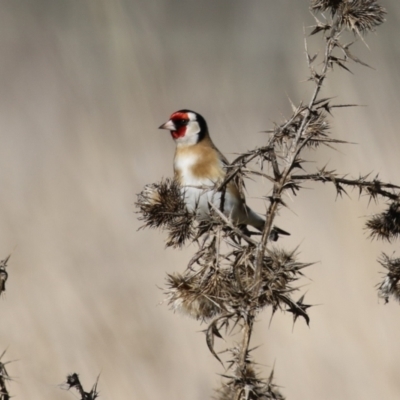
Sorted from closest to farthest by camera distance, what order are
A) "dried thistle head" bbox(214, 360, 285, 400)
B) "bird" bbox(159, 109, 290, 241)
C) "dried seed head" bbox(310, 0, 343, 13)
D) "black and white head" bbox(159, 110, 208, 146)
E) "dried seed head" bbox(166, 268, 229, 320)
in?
1. "dried thistle head" bbox(214, 360, 285, 400)
2. "dried seed head" bbox(166, 268, 229, 320)
3. "dried seed head" bbox(310, 0, 343, 13)
4. "bird" bbox(159, 109, 290, 241)
5. "black and white head" bbox(159, 110, 208, 146)

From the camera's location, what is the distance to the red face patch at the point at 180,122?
3020mm

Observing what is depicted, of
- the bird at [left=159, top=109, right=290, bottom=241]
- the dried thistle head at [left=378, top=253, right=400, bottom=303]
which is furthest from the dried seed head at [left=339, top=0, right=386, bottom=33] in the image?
the bird at [left=159, top=109, right=290, bottom=241]

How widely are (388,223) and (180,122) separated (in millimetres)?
1530

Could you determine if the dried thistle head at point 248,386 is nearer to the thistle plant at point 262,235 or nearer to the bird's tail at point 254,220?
the thistle plant at point 262,235

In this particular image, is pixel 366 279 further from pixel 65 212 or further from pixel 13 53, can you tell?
pixel 13 53

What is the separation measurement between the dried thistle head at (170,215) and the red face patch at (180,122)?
1.38 meters

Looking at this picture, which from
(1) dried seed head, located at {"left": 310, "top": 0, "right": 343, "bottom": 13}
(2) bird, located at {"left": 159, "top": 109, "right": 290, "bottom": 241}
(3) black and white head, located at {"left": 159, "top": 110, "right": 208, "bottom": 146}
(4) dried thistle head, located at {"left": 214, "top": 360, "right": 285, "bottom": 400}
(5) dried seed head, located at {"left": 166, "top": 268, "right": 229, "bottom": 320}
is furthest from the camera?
(3) black and white head, located at {"left": 159, "top": 110, "right": 208, "bottom": 146}

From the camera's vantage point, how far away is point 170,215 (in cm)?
165

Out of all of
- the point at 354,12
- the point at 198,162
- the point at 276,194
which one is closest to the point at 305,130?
the point at 276,194

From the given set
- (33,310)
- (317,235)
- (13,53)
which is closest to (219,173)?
(317,235)

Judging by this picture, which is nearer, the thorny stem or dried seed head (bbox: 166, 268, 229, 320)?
the thorny stem

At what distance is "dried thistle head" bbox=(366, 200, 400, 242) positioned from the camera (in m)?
1.60

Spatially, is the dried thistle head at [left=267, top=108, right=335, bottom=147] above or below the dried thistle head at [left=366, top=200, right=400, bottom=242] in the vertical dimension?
above

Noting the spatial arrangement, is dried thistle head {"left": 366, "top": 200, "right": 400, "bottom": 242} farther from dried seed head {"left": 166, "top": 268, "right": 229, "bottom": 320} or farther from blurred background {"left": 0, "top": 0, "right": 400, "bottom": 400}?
blurred background {"left": 0, "top": 0, "right": 400, "bottom": 400}
